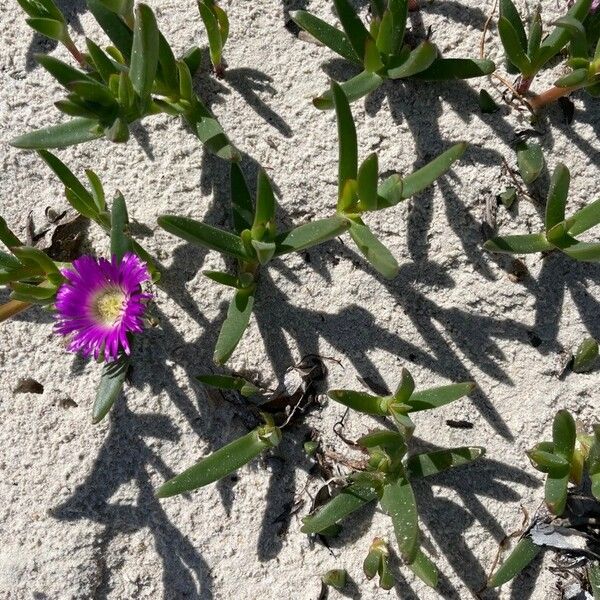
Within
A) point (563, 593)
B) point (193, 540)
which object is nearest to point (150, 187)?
point (193, 540)

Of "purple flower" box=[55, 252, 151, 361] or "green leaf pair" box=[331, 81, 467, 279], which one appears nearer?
"green leaf pair" box=[331, 81, 467, 279]

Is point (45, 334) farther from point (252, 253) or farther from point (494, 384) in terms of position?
point (494, 384)

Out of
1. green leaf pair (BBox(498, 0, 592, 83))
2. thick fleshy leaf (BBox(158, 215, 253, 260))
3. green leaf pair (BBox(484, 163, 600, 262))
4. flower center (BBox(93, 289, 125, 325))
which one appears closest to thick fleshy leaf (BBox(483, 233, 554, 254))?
green leaf pair (BBox(484, 163, 600, 262))

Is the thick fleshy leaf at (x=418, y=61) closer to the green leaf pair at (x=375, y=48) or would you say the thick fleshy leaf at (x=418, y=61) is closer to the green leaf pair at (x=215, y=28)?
the green leaf pair at (x=375, y=48)

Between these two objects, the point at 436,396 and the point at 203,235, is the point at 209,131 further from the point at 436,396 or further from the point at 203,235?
the point at 436,396

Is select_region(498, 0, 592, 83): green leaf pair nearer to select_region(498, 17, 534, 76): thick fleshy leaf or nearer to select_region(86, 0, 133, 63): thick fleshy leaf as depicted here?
select_region(498, 17, 534, 76): thick fleshy leaf

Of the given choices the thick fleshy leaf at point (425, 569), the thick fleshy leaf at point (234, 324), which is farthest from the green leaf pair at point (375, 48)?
the thick fleshy leaf at point (425, 569)

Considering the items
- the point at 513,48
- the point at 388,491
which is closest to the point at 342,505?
the point at 388,491
